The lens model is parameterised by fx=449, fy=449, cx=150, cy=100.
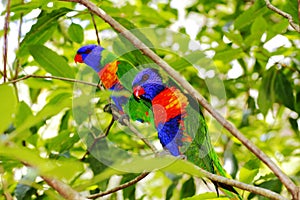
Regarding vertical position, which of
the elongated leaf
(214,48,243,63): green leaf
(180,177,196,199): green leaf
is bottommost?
(180,177,196,199): green leaf

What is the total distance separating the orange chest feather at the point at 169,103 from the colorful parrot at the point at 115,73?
39mm

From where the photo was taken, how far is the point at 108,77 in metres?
0.83

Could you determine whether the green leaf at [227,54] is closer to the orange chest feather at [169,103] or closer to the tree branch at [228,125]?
the orange chest feather at [169,103]

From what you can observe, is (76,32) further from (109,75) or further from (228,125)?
(228,125)

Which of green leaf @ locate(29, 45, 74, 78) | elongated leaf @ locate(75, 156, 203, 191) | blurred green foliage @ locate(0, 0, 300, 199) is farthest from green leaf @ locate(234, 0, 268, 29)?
elongated leaf @ locate(75, 156, 203, 191)

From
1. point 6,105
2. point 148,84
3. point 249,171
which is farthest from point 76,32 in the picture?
point 6,105

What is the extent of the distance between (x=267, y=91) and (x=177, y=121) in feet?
1.52

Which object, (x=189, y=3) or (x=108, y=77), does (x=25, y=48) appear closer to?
(x=108, y=77)

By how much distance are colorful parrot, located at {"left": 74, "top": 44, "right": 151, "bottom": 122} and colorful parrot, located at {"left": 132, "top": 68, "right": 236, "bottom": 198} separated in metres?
0.04

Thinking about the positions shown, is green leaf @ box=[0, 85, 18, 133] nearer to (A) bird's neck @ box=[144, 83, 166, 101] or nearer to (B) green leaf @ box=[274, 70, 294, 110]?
(A) bird's neck @ box=[144, 83, 166, 101]

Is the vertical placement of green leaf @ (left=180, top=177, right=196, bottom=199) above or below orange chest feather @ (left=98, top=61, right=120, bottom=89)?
below

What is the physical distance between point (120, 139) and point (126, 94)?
487 millimetres

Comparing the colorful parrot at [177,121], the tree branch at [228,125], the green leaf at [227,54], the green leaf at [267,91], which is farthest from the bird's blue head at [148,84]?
the green leaf at [267,91]

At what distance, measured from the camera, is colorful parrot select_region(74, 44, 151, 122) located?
0.77 metres
